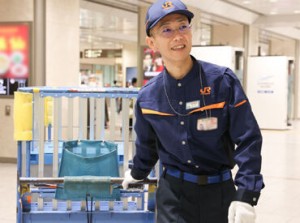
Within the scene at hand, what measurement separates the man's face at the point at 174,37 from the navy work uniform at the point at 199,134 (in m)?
0.10

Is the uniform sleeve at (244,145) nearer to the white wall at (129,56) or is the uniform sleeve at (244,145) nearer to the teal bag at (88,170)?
the teal bag at (88,170)

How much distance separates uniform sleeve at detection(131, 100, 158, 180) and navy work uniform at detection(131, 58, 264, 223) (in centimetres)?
4

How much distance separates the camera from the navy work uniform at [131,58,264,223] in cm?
229

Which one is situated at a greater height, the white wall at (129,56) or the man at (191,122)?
the white wall at (129,56)

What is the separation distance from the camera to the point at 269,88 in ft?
57.0

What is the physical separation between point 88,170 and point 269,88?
14.5m

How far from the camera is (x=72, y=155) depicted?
3.47 m

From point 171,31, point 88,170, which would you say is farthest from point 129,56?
point 171,31

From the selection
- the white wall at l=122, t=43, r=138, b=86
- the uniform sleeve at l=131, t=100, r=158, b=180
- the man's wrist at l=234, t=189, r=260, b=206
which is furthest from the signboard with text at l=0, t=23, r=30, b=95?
the white wall at l=122, t=43, r=138, b=86

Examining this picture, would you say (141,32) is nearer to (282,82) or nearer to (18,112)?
(282,82)

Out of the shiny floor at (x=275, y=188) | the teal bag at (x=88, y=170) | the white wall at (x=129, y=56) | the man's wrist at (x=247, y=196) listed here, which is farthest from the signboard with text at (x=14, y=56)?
the white wall at (x=129, y=56)

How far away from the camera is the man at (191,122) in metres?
2.29

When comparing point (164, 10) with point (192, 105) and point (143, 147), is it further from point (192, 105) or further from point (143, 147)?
point (143, 147)

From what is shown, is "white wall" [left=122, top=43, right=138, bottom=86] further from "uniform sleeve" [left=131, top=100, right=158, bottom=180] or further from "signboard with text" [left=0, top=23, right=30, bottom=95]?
"uniform sleeve" [left=131, top=100, right=158, bottom=180]
